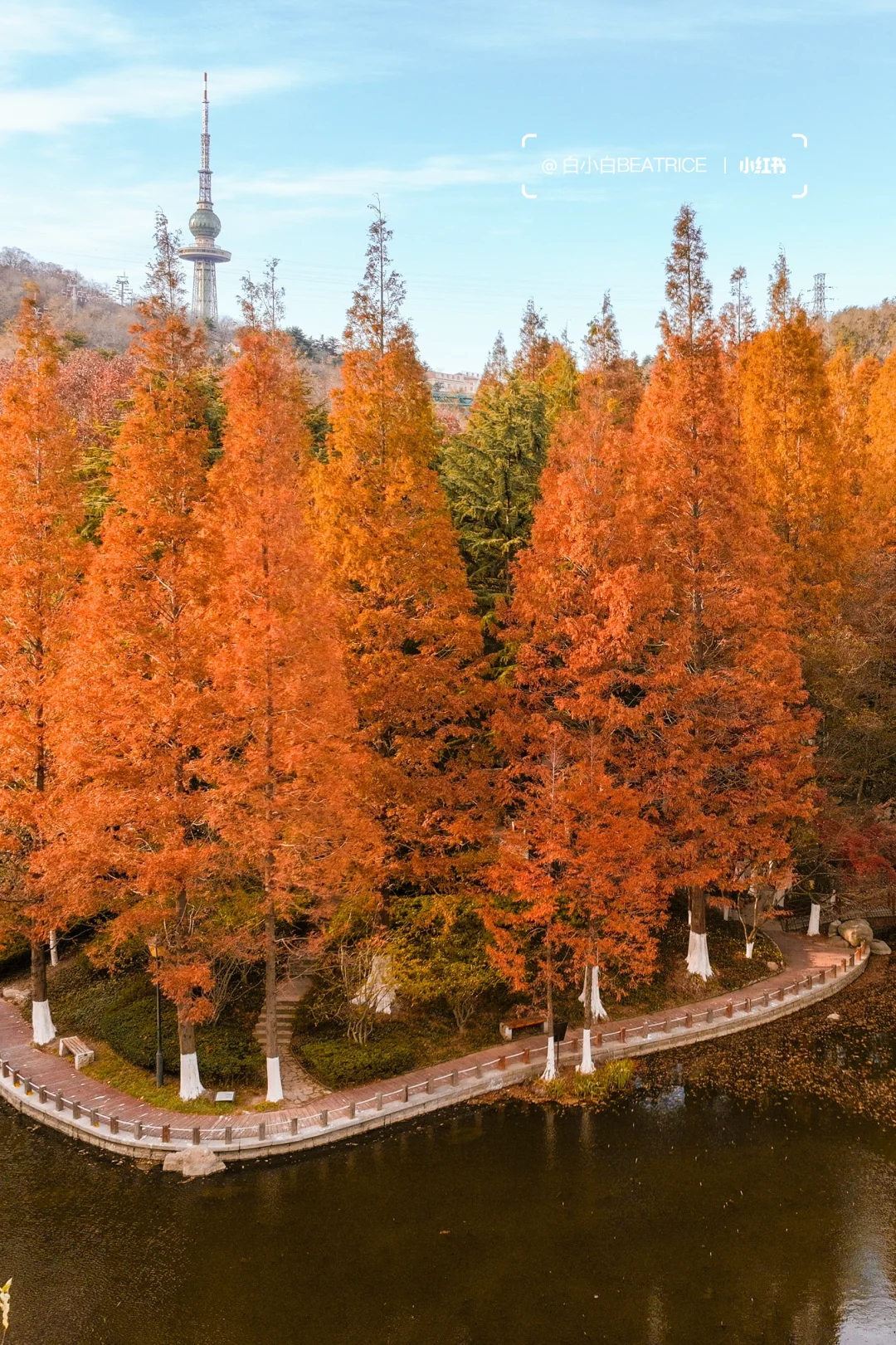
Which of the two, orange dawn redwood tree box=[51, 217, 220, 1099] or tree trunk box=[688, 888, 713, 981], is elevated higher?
orange dawn redwood tree box=[51, 217, 220, 1099]

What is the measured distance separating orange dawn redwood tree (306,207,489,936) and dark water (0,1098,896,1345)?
22.0 ft

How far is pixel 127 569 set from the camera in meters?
18.3

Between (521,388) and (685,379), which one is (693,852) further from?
(521,388)

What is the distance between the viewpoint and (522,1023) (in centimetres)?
2222

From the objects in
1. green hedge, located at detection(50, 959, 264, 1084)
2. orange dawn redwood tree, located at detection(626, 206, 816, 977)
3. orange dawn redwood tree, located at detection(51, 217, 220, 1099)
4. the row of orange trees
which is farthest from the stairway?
orange dawn redwood tree, located at detection(626, 206, 816, 977)

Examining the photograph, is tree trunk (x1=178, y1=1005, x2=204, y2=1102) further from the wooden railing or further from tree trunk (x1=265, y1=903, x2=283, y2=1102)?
tree trunk (x1=265, y1=903, x2=283, y2=1102)

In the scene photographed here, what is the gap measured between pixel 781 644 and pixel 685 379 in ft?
25.7

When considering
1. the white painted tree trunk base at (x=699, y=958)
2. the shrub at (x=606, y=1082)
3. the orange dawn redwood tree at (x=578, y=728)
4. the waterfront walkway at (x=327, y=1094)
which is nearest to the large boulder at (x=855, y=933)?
the waterfront walkway at (x=327, y=1094)

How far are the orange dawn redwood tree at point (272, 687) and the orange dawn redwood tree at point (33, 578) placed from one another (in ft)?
14.3

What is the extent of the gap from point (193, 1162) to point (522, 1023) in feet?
28.0

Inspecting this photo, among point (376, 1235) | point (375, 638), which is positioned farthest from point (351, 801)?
point (376, 1235)

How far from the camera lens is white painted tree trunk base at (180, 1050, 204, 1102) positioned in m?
19.2

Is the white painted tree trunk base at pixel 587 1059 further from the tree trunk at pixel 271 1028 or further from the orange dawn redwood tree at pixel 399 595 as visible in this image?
the tree trunk at pixel 271 1028

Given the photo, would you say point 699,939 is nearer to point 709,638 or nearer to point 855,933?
point 855,933
